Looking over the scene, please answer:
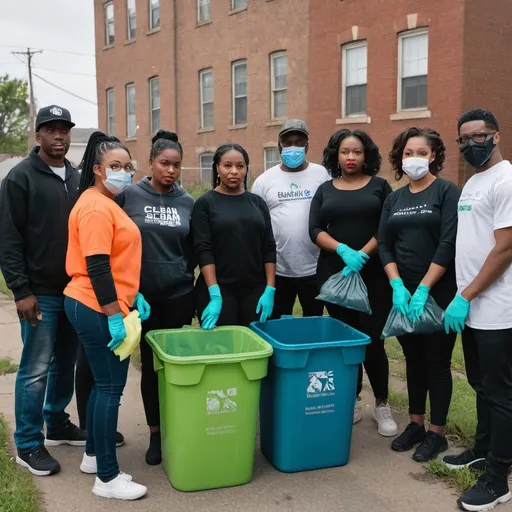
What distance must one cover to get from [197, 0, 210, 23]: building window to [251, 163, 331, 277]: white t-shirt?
53.5 feet

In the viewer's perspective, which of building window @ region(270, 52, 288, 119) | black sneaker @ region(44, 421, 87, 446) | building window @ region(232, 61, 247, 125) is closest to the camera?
black sneaker @ region(44, 421, 87, 446)

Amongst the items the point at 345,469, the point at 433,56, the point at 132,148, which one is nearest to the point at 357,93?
the point at 433,56

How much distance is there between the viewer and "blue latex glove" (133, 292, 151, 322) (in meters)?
3.64

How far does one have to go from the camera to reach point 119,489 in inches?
135

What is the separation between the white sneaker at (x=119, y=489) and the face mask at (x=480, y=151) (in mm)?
2609

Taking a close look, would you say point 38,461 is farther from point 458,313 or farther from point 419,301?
point 458,313

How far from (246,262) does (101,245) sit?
3.80 ft

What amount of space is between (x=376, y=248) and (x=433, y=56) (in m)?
10.3

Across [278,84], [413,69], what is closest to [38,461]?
[413,69]

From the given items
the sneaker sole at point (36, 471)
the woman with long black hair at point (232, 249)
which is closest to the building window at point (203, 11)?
the woman with long black hair at point (232, 249)

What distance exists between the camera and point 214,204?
4008mm

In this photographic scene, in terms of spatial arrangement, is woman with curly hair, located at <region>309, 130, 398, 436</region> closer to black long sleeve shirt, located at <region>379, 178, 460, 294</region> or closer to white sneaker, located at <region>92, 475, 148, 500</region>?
black long sleeve shirt, located at <region>379, 178, 460, 294</region>

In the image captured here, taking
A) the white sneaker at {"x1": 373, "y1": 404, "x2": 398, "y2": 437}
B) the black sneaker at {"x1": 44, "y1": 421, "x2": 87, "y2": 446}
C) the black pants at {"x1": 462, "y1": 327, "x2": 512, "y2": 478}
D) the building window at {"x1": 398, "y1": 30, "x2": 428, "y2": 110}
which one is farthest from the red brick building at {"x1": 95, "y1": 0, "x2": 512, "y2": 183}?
the black sneaker at {"x1": 44, "y1": 421, "x2": 87, "y2": 446}

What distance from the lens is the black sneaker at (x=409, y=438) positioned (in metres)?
4.06
